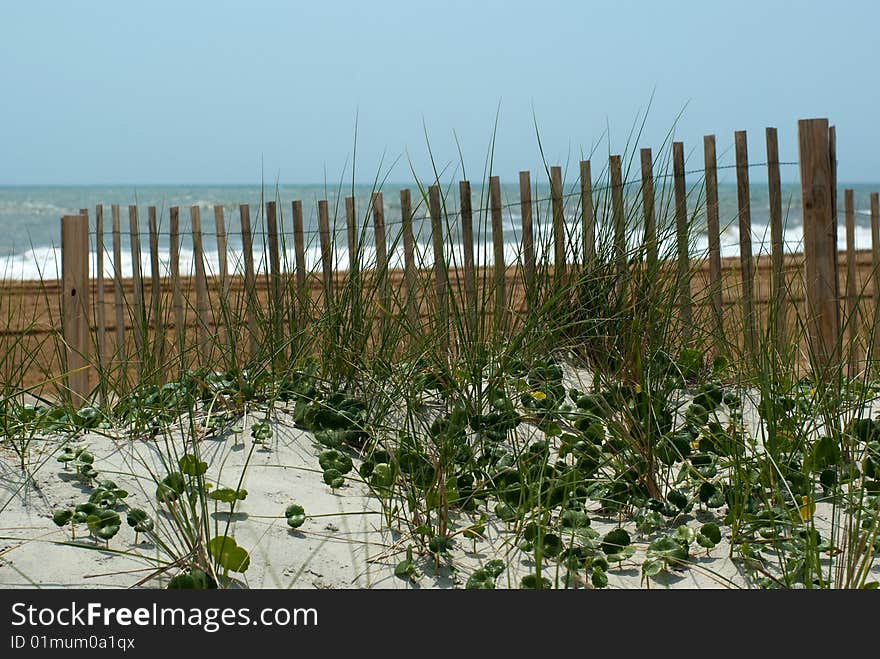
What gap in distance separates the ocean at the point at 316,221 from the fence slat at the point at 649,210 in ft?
0.15

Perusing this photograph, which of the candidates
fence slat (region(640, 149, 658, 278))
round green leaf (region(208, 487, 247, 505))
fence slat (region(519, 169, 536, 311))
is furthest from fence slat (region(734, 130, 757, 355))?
round green leaf (region(208, 487, 247, 505))

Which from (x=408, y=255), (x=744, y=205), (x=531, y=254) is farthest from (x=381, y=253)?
(x=744, y=205)

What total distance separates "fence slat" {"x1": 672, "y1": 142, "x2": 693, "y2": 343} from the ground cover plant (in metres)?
0.06

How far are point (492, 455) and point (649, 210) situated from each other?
1295 millimetres

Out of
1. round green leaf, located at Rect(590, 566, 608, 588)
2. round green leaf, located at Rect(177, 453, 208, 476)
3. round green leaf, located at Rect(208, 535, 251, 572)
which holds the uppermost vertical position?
round green leaf, located at Rect(177, 453, 208, 476)

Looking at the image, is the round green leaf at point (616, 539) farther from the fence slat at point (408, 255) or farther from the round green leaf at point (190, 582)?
the fence slat at point (408, 255)

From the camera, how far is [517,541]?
2.00m

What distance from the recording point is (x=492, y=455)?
237cm

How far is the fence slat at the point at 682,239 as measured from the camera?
2.97 m

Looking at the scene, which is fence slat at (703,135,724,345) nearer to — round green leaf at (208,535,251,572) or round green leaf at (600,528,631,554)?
round green leaf at (600,528,631,554)

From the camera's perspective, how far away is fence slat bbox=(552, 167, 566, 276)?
3.12 meters

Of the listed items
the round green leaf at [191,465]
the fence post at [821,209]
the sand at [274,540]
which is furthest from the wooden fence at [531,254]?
the round green leaf at [191,465]

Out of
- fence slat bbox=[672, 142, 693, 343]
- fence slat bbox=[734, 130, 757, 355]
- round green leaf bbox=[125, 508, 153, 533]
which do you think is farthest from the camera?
fence slat bbox=[734, 130, 757, 355]

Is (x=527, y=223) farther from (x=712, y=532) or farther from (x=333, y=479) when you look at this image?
(x=712, y=532)
